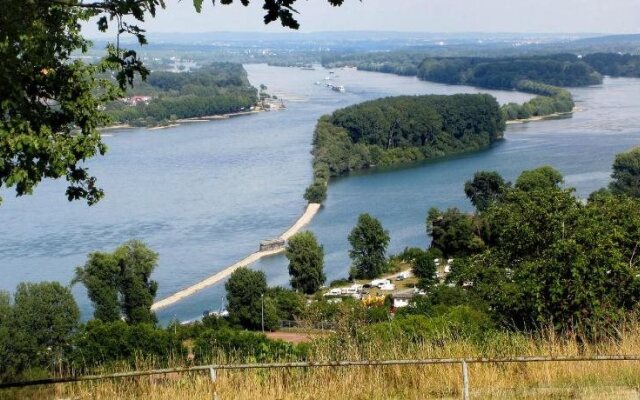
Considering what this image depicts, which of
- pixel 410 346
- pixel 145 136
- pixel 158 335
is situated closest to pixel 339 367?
pixel 410 346

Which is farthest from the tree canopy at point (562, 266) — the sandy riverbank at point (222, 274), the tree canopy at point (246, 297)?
the sandy riverbank at point (222, 274)

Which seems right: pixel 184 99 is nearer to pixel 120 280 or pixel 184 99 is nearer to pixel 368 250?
pixel 368 250

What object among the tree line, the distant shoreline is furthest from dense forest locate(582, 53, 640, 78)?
the tree line

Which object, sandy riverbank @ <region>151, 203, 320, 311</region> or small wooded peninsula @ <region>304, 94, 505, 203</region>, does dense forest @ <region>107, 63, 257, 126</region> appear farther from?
sandy riverbank @ <region>151, 203, 320, 311</region>

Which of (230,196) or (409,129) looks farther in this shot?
(409,129)

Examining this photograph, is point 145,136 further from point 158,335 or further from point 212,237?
point 158,335

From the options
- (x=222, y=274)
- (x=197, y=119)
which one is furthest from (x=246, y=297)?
(x=197, y=119)

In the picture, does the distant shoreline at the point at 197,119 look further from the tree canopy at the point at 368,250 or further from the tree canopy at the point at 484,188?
the tree canopy at the point at 368,250

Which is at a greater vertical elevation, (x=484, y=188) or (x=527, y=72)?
(x=484, y=188)
